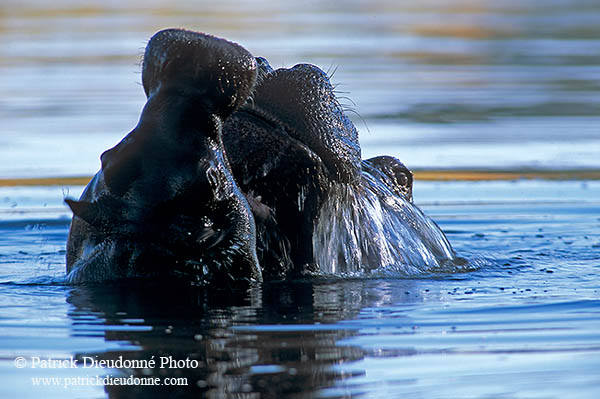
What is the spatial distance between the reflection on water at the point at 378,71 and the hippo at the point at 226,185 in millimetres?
1388

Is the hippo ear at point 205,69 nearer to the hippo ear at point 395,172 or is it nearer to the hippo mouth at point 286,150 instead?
the hippo mouth at point 286,150

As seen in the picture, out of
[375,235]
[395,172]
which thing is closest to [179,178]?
[375,235]

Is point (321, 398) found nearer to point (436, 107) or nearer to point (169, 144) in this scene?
point (169, 144)

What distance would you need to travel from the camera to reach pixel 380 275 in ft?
17.1

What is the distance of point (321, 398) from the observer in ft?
11.1

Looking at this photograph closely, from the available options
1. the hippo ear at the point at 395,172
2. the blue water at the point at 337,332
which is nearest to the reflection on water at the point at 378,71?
the hippo ear at the point at 395,172

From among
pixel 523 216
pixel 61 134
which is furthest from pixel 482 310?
pixel 61 134

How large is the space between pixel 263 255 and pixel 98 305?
67 centimetres

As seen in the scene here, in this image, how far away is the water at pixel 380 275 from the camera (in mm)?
3707

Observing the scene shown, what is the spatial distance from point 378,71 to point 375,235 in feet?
33.4

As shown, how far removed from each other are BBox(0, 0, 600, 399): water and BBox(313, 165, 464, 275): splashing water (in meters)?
0.09

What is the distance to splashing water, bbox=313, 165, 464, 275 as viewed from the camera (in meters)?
4.91

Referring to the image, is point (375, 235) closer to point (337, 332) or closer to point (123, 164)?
point (337, 332)

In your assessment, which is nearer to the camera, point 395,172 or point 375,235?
point 375,235
